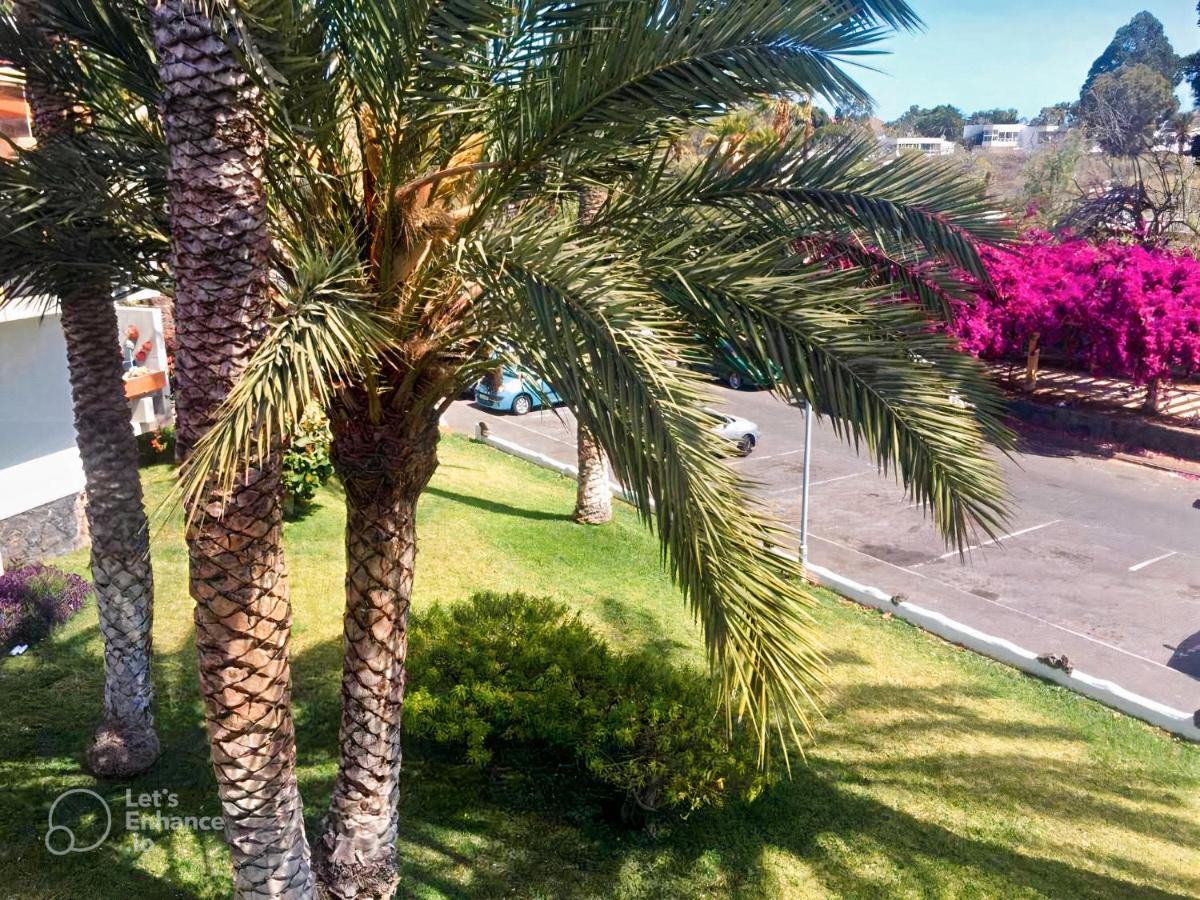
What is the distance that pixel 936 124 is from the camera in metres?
117

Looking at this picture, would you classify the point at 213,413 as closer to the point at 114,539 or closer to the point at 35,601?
the point at 114,539

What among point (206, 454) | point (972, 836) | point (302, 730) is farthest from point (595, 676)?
point (206, 454)

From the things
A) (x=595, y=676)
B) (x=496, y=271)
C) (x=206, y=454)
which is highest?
(x=496, y=271)

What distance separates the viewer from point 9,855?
575 centimetres

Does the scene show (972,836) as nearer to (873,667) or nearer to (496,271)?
(873,667)

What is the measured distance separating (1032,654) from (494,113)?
27.0 feet

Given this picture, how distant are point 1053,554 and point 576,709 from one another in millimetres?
9588

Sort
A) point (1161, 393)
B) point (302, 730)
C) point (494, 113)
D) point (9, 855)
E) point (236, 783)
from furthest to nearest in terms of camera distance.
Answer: point (1161, 393), point (302, 730), point (9, 855), point (494, 113), point (236, 783)

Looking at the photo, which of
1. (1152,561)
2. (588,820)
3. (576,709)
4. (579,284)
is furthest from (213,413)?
(1152,561)

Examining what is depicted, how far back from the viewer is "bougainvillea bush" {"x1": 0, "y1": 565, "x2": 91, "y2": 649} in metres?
8.54

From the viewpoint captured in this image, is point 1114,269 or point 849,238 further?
point 1114,269

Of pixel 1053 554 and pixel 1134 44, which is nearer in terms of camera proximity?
pixel 1053 554

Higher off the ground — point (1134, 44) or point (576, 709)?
point (1134, 44)

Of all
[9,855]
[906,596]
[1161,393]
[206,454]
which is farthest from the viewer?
[1161,393]
